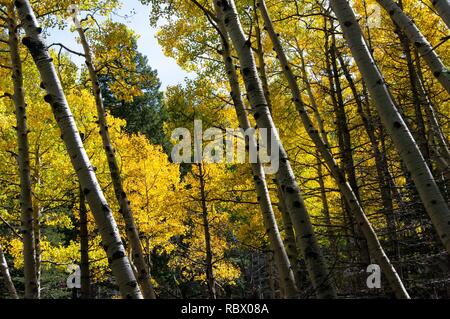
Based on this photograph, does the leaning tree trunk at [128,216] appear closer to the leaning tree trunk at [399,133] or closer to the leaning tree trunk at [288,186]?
the leaning tree trunk at [288,186]

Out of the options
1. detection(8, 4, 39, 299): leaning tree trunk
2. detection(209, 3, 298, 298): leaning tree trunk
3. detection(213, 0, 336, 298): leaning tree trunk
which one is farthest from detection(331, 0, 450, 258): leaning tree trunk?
detection(8, 4, 39, 299): leaning tree trunk

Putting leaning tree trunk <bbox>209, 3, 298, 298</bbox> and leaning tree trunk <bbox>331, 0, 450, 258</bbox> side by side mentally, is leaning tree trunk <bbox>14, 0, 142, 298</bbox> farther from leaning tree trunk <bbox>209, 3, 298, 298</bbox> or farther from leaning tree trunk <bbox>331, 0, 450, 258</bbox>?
leaning tree trunk <bbox>331, 0, 450, 258</bbox>

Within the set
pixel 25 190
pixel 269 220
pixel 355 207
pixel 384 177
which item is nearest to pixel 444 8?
pixel 355 207

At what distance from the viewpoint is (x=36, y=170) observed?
10.8 meters

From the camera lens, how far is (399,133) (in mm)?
3068

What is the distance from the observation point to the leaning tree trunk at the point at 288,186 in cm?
277

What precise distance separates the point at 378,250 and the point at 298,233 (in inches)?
93.6

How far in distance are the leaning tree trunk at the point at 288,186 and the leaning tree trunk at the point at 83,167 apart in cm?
124

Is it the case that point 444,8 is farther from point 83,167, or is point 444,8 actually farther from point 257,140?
point 257,140

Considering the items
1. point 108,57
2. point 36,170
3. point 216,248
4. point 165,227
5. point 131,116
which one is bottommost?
point 216,248

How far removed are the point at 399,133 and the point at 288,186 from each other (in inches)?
39.7
